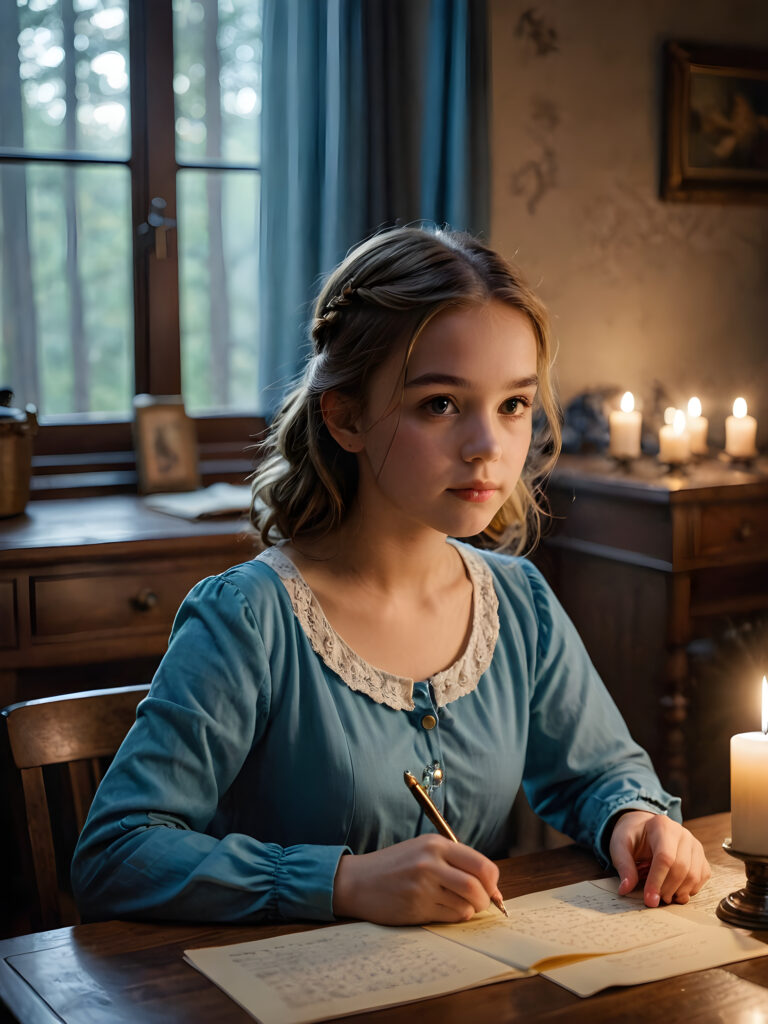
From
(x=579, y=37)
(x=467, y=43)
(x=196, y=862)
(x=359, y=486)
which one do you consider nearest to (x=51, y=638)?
(x=359, y=486)

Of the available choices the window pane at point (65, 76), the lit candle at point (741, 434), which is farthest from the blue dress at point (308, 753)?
the window pane at point (65, 76)

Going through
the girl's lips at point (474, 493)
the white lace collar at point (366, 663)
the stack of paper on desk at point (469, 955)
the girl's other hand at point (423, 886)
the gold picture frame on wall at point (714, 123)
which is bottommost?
the stack of paper on desk at point (469, 955)

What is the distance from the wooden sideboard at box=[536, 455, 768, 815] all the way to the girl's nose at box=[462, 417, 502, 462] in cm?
130

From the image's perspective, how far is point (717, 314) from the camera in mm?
3604

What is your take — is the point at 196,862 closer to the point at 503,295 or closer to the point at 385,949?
the point at 385,949

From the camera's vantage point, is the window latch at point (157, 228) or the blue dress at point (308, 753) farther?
the window latch at point (157, 228)

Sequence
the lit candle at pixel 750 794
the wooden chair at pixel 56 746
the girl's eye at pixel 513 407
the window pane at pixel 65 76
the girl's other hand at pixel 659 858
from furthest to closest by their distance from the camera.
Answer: the window pane at pixel 65 76
the wooden chair at pixel 56 746
the girl's eye at pixel 513 407
the girl's other hand at pixel 659 858
the lit candle at pixel 750 794

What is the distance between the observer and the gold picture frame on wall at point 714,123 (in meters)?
3.37

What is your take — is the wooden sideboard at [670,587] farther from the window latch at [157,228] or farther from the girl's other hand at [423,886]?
the girl's other hand at [423,886]

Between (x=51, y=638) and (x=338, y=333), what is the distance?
1.18 meters

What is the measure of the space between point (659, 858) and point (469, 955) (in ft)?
0.79

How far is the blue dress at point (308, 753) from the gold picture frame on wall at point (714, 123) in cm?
230

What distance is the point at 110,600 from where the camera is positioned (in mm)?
2320

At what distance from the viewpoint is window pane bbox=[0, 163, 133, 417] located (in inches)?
113
